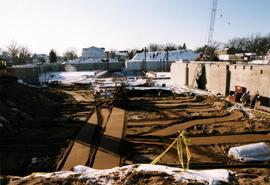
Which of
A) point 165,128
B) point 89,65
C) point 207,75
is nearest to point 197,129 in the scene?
point 165,128

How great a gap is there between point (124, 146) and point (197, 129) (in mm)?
4535

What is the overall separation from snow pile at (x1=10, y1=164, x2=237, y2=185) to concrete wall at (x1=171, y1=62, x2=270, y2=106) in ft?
49.5

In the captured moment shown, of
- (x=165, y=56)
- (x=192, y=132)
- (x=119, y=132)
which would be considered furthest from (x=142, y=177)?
(x=165, y=56)

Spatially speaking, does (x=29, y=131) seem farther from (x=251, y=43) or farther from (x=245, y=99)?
(x=251, y=43)

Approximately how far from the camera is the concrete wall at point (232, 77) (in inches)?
791

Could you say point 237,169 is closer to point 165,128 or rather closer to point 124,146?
point 124,146

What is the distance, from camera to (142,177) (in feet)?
21.3

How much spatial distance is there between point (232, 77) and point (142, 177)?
20.0 meters

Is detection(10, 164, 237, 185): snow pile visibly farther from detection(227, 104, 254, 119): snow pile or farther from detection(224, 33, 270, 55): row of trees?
detection(224, 33, 270, 55): row of trees

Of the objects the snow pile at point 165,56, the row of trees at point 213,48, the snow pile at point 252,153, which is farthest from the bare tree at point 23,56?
the snow pile at point 252,153

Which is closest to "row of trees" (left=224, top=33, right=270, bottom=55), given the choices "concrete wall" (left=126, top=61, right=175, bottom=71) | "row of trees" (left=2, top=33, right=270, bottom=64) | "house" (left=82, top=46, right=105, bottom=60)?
"row of trees" (left=2, top=33, right=270, bottom=64)

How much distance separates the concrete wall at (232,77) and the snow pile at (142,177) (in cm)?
1510

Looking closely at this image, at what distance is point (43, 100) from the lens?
77.5 ft

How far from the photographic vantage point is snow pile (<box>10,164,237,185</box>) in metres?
6.21
